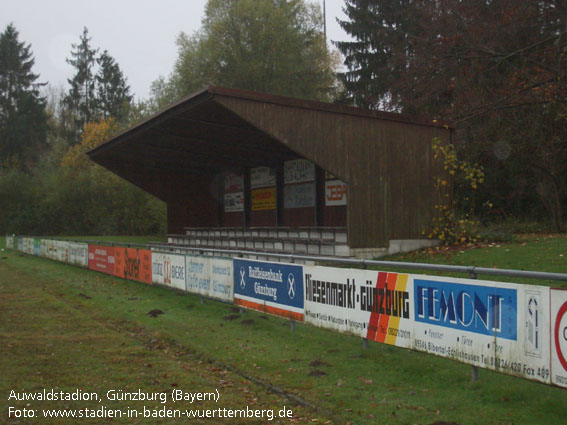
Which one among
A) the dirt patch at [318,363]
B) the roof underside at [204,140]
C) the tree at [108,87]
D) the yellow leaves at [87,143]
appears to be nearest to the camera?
the dirt patch at [318,363]

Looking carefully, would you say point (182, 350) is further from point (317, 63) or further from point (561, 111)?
point (317, 63)

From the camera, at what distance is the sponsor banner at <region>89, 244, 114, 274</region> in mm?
20594

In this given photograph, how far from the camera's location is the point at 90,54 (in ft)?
249

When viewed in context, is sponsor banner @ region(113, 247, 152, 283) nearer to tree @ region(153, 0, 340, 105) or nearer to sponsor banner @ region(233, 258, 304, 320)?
sponsor banner @ region(233, 258, 304, 320)

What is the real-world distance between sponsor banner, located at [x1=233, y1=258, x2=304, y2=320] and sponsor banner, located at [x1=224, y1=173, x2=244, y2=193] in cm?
2209

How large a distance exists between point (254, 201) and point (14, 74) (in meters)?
50.6

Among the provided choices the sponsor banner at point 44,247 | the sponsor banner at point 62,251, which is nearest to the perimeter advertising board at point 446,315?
the sponsor banner at point 62,251

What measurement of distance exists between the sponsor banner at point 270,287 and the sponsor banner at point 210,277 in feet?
1.24

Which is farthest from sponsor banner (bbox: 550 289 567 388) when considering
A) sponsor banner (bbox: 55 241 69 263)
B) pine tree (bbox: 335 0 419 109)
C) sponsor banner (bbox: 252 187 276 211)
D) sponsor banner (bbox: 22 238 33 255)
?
pine tree (bbox: 335 0 419 109)

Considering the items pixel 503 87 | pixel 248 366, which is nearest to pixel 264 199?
pixel 503 87

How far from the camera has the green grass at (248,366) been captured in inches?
236

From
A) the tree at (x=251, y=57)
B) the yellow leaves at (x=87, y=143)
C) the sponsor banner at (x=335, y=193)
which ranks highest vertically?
the tree at (x=251, y=57)

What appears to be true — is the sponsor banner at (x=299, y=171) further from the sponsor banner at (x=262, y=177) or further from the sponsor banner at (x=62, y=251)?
the sponsor banner at (x=62, y=251)

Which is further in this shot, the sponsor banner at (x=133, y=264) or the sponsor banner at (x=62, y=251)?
the sponsor banner at (x=62, y=251)
